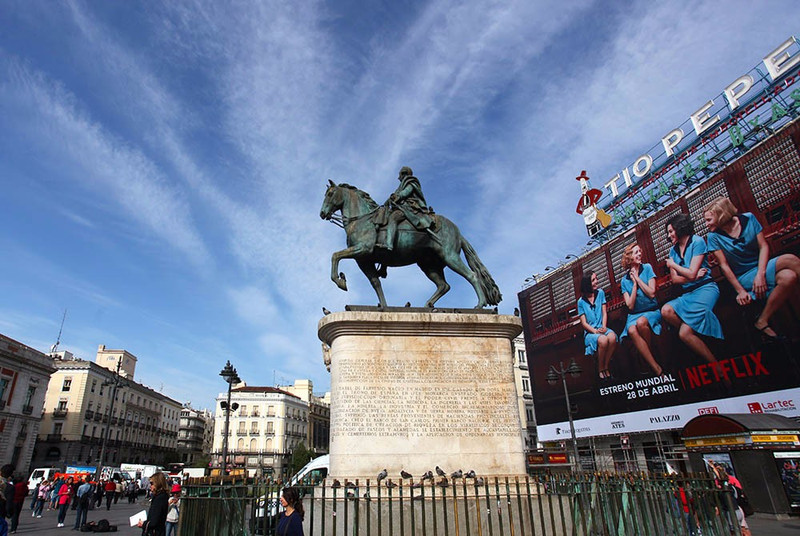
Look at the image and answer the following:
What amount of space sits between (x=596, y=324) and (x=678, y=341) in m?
7.76

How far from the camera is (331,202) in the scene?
1095 centimetres

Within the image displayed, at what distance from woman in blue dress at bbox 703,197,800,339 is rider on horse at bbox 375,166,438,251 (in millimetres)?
27224

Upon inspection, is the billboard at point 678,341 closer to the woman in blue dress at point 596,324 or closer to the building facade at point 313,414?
the woman in blue dress at point 596,324

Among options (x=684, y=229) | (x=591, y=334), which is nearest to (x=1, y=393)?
(x=591, y=334)

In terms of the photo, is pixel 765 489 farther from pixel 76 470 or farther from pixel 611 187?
pixel 76 470

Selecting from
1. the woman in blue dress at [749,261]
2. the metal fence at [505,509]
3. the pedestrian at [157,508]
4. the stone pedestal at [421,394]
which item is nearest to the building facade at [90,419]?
the pedestrian at [157,508]

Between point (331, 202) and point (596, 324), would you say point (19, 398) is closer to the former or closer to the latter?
point (331, 202)

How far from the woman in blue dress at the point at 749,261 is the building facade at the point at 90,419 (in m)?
53.2

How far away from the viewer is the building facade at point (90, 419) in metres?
57.3

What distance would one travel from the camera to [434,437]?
8.28 metres

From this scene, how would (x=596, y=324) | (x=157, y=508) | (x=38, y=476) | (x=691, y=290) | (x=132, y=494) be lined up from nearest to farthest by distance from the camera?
(x=157, y=508)
(x=691, y=290)
(x=132, y=494)
(x=38, y=476)
(x=596, y=324)

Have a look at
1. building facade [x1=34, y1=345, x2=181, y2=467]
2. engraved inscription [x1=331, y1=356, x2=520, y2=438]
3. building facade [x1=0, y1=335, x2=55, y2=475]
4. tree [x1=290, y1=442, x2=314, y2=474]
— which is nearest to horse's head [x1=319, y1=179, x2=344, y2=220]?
engraved inscription [x1=331, y1=356, x2=520, y2=438]

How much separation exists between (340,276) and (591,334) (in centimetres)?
3717

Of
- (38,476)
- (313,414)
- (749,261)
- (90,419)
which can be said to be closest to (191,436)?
(313,414)
